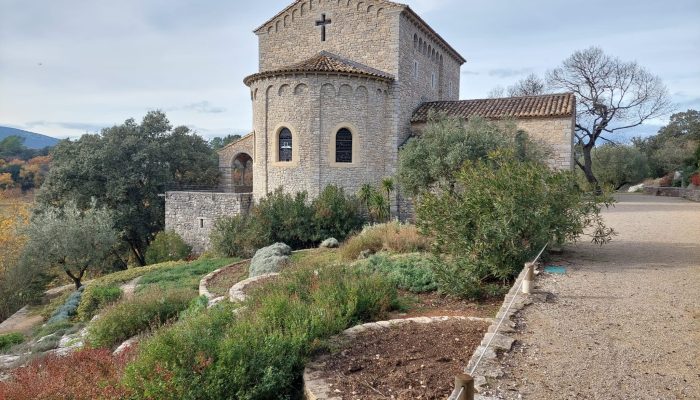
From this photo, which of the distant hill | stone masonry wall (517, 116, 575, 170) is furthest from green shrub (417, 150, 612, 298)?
the distant hill

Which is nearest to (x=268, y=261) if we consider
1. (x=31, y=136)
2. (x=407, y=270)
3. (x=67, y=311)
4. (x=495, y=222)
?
(x=407, y=270)

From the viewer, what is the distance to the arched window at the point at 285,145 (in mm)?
19312

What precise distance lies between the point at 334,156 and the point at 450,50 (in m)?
12.4

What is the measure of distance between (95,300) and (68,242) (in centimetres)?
668

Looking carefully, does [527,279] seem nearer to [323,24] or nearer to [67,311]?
[67,311]

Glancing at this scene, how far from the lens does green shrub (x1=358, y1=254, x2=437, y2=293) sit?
27.6 feet

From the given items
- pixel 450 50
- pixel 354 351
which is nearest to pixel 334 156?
pixel 450 50

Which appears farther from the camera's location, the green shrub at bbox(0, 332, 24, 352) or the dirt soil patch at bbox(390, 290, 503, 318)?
the green shrub at bbox(0, 332, 24, 352)

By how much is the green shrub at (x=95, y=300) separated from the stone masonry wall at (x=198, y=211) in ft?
23.1

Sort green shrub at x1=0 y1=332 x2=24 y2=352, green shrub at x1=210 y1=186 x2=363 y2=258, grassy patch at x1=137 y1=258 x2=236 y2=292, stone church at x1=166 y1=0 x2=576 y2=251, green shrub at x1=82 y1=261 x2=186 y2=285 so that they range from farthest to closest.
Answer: stone church at x1=166 y1=0 x2=576 y2=251 → green shrub at x1=210 y1=186 x2=363 y2=258 → green shrub at x1=82 y1=261 x2=186 y2=285 → grassy patch at x1=137 y1=258 x2=236 y2=292 → green shrub at x1=0 y1=332 x2=24 y2=352

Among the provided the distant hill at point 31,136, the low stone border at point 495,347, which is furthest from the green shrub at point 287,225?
the distant hill at point 31,136

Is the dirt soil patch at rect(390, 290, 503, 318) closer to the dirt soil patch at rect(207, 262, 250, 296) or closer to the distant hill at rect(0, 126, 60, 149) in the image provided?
the dirt soil patch at rect(207, 262, 250, 296)

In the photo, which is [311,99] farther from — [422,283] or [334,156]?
[422,283]

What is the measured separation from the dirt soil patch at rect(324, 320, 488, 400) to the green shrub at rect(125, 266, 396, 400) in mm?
416
